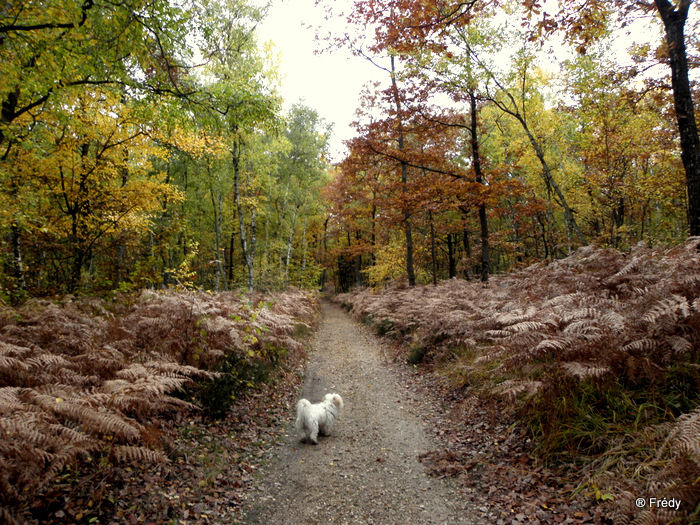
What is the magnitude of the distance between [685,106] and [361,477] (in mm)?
8436

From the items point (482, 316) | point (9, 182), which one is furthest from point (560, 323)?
point (9, 182)

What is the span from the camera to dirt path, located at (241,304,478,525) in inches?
135

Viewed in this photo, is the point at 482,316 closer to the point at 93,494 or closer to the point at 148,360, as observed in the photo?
the point at 148,360

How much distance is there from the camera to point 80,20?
5105 millimetres

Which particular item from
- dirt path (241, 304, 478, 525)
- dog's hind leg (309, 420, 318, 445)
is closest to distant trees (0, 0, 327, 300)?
dog's hind leg (309, 420, 318, 445)

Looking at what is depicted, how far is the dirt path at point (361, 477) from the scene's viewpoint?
3.42m

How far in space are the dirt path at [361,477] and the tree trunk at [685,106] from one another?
21.2ft

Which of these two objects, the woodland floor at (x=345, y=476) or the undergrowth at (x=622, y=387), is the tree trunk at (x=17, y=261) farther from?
the undergrowth at (x=622, y=387)

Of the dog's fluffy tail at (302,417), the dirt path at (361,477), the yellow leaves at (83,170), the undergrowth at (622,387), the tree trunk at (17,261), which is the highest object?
the yellow leaves at (83,170)

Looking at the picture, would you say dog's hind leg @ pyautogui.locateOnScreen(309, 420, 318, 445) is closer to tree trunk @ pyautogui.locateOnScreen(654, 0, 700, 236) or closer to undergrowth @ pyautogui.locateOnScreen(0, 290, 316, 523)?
undergrowth @ pyautogui.locateOnScreen(0, 290, 316, 523)

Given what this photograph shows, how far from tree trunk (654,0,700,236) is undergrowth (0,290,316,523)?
810cm

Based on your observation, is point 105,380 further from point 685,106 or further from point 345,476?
point 685,106

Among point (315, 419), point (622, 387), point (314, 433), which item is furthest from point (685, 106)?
point (314, 433)

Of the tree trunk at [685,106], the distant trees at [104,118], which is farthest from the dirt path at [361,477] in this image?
the tree trunk at [685,106]
